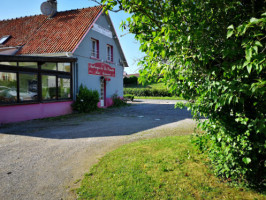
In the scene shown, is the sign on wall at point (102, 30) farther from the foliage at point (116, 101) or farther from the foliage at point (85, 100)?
the foliage at point (116, 101)

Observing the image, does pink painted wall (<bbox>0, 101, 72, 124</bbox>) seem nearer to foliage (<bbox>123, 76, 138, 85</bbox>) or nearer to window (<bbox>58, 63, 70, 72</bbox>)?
window (<bbox>58, 63, 70, 72</bbox>)

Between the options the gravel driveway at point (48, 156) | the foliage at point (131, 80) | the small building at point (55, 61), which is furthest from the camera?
the foliage at point (131, 80)

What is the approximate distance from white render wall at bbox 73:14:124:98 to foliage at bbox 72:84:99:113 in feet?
2.30

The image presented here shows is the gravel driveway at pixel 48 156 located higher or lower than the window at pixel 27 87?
lower

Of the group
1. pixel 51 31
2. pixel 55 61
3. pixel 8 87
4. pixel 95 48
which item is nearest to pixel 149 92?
pixel 95 48

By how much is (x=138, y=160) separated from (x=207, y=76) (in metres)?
2.44

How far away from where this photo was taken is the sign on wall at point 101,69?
616 inches

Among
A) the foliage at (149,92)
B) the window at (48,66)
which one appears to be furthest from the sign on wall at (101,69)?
the foliage at (149,92)

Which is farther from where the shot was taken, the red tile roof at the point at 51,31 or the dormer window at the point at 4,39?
the dormer window at the point at 4,39

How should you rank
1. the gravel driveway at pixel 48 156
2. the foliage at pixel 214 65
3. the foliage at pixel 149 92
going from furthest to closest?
the foliage at pixel 149 92 < the gravel driveway at pixel 48 156 < the foliage at pixel 214 65

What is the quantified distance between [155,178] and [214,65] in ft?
7.15

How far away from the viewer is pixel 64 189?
349cm

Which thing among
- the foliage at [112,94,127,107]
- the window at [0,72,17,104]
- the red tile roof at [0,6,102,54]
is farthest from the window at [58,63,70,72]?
the foliage at [112,94,127,107]

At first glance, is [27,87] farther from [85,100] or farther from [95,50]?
[95,50]
